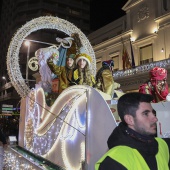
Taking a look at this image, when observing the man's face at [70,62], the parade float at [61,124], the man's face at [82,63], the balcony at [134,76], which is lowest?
the parade float at [61,124]

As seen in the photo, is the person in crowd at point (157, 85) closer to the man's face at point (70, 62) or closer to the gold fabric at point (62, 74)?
the gold fabric at point (62, 74)

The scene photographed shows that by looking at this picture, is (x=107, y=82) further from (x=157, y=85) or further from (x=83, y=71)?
(x=157, y=85)

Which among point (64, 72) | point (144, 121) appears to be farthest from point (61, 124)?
point (144, 121)

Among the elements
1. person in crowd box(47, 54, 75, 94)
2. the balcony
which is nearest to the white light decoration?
person in crowd box(47, 54, 75, 94)

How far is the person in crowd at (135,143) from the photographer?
154cm

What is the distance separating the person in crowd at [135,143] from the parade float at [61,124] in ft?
6.33

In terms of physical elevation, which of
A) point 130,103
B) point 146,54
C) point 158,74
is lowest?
point 130,103

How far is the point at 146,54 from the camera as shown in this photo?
2216cm

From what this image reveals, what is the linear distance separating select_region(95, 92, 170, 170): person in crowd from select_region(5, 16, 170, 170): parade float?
192cm

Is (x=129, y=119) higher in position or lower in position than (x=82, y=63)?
lower

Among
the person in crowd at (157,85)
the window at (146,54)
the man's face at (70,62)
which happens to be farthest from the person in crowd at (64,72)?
the window at (146,54)

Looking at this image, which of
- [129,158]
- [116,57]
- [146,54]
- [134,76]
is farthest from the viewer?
[116,57]

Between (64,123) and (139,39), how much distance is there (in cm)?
1910

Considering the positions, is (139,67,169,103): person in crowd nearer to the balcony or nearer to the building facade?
the building facade
